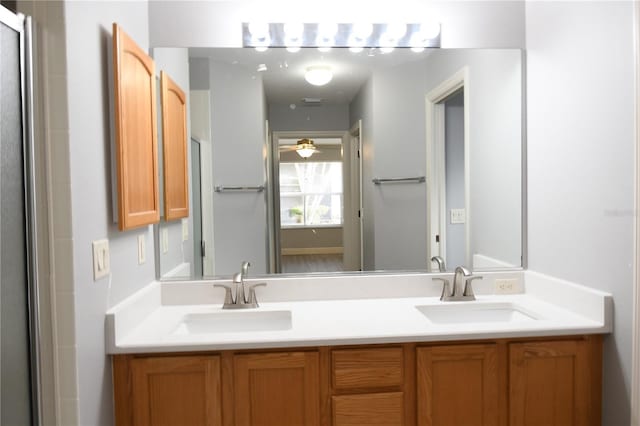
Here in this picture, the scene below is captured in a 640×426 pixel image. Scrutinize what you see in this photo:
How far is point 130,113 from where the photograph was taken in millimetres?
1553

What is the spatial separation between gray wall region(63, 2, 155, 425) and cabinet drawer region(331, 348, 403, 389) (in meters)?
0.79

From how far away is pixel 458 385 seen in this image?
5.15ft

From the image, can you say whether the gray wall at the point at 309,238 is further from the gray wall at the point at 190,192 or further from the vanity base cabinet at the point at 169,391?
the vanity base cabinet at the point at 169,391

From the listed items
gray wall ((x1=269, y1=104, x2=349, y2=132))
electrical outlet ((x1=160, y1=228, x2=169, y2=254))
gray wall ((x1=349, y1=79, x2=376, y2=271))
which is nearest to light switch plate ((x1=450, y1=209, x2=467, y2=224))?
gray wall ((x1=349, y1=79, x2=376, y2=271))

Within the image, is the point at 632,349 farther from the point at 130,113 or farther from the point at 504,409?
the point at 130,113

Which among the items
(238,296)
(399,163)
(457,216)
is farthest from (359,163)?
(238,296)

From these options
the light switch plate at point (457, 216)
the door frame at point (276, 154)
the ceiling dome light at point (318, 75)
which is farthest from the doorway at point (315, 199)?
the light switch plate at point (457, 216)

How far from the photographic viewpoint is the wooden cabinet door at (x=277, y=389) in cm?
152

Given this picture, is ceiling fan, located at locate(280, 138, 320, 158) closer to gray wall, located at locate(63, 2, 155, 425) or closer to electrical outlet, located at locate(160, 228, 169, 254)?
electrical outlet, located at locate(160, 228, 169, 254)

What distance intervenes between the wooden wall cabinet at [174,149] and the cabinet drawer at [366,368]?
993 mm

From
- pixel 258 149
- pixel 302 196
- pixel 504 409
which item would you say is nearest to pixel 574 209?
pixel 504 409

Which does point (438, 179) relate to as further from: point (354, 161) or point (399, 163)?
point (354, 161)

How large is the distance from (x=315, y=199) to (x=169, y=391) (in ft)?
3.54

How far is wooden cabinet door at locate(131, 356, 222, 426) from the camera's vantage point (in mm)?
1501
